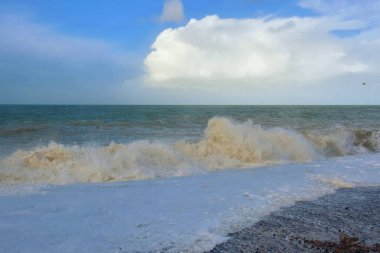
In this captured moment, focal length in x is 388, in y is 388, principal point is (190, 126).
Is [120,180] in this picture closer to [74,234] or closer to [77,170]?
[77,170]

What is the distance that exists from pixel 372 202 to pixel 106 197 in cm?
410

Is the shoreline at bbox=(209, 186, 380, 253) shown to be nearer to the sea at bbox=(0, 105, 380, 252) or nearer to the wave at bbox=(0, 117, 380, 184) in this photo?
the sea at bbox=(0, 105, 380, 252)

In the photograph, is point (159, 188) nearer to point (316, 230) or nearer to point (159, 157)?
point (316, 230)

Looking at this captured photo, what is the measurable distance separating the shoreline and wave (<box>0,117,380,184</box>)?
397 cm

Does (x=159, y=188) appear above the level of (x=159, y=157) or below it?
below

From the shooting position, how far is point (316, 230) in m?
4.56

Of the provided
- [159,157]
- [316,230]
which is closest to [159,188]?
[316,230]

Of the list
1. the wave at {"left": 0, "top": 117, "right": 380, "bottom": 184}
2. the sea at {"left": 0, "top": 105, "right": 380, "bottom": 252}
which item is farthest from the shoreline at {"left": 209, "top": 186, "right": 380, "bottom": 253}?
the wave at {"left": 0, "top": 117, "right": 380, "bottom": 184}

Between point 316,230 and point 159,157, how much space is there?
6.01 meters

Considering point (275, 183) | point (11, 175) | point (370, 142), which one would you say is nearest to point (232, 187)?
point (275, 183)

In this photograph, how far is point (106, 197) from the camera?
238 inches

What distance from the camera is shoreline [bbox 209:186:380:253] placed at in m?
4.01

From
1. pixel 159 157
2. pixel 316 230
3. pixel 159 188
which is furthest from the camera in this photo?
pixel 159 157

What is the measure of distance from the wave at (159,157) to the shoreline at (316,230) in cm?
397
